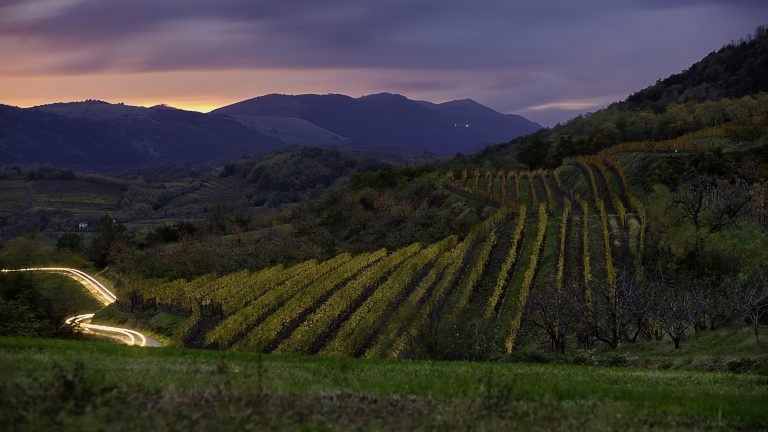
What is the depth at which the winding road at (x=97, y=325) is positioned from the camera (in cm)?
5350

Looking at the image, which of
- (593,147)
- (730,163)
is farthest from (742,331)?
(593,147)

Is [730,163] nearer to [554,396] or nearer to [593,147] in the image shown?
[593,147]

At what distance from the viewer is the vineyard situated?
40250 mm

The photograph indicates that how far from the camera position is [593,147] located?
115312mm

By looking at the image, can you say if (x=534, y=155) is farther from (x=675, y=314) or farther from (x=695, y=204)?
(x=675, y=314)

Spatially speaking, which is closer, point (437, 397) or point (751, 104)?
point (437, 397)

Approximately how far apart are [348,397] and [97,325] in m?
59.5

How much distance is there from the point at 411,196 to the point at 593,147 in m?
34.4

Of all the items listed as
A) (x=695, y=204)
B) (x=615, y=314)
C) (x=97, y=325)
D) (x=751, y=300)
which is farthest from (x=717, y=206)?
(x=97, y=325)

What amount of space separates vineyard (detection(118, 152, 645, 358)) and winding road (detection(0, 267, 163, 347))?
462cm

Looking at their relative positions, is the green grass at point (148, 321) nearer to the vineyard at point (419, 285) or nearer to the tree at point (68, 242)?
the vineyard at point (419, 285)

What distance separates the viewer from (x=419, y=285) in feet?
164

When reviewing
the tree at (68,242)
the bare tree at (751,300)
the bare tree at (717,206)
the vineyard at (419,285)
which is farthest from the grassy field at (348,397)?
the tree at (68,242)

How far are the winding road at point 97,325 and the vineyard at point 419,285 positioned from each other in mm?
4625
